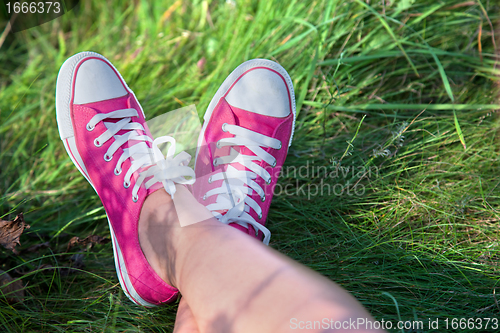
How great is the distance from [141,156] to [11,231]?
50 cm

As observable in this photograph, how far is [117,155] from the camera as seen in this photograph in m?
1.36

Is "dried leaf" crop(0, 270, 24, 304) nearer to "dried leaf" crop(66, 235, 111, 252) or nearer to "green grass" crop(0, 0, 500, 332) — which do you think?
"green grass" crop(0, 0, 500, 332)

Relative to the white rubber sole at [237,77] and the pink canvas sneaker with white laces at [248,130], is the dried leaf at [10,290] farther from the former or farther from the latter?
the white rubber sole at [237,77]

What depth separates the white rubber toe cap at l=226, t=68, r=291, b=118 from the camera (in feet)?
4.67

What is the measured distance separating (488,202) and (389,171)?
1.19 feet

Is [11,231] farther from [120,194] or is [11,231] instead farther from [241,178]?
[241,178]

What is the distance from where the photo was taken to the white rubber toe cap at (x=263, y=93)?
1.42 metres

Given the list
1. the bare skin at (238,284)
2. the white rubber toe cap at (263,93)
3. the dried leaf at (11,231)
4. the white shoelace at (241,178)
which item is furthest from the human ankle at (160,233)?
the white rubber toe cap at (263,93)

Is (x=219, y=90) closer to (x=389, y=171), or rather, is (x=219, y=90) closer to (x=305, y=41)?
(x=305, y=41)

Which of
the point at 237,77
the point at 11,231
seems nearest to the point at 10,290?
the point at 11,231

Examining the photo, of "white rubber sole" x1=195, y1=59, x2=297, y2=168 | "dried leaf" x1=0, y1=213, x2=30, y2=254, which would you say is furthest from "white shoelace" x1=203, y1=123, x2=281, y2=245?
"dried leaf" x1=0, y1=213, x2=30, y2=254

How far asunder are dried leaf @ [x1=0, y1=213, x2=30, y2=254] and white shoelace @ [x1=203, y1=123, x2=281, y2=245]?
25.2 inches

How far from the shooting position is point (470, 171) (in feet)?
4.39

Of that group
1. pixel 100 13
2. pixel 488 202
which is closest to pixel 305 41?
pixel 488 202
